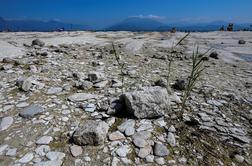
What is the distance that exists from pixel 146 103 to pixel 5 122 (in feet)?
7.63

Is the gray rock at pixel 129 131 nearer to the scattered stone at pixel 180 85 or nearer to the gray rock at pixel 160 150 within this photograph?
the gray rock at pixel 160 150

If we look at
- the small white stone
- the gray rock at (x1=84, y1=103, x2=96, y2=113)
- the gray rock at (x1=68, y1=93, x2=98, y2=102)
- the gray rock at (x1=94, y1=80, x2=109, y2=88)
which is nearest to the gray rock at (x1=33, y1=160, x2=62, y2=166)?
the small white stone

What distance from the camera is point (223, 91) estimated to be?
527 centimetres

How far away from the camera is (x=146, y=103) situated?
12.3 ft

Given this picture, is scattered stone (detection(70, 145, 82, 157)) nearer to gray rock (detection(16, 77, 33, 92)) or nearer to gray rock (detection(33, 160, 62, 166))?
gray rock (detection(33, 160, 62, 166))

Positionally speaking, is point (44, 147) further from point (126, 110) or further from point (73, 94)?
point (73, 94)

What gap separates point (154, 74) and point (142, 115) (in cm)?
295

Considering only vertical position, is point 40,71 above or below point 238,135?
above

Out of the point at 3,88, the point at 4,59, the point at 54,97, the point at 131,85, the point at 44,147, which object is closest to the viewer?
the point at 44,147

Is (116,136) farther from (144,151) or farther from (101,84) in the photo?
(101,84)

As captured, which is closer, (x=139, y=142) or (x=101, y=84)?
(x=139, y=142)

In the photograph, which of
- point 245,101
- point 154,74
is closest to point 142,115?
point 245,101

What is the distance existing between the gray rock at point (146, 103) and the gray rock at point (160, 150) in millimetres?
676

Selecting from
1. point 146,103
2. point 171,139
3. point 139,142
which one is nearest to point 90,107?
point 146,103
